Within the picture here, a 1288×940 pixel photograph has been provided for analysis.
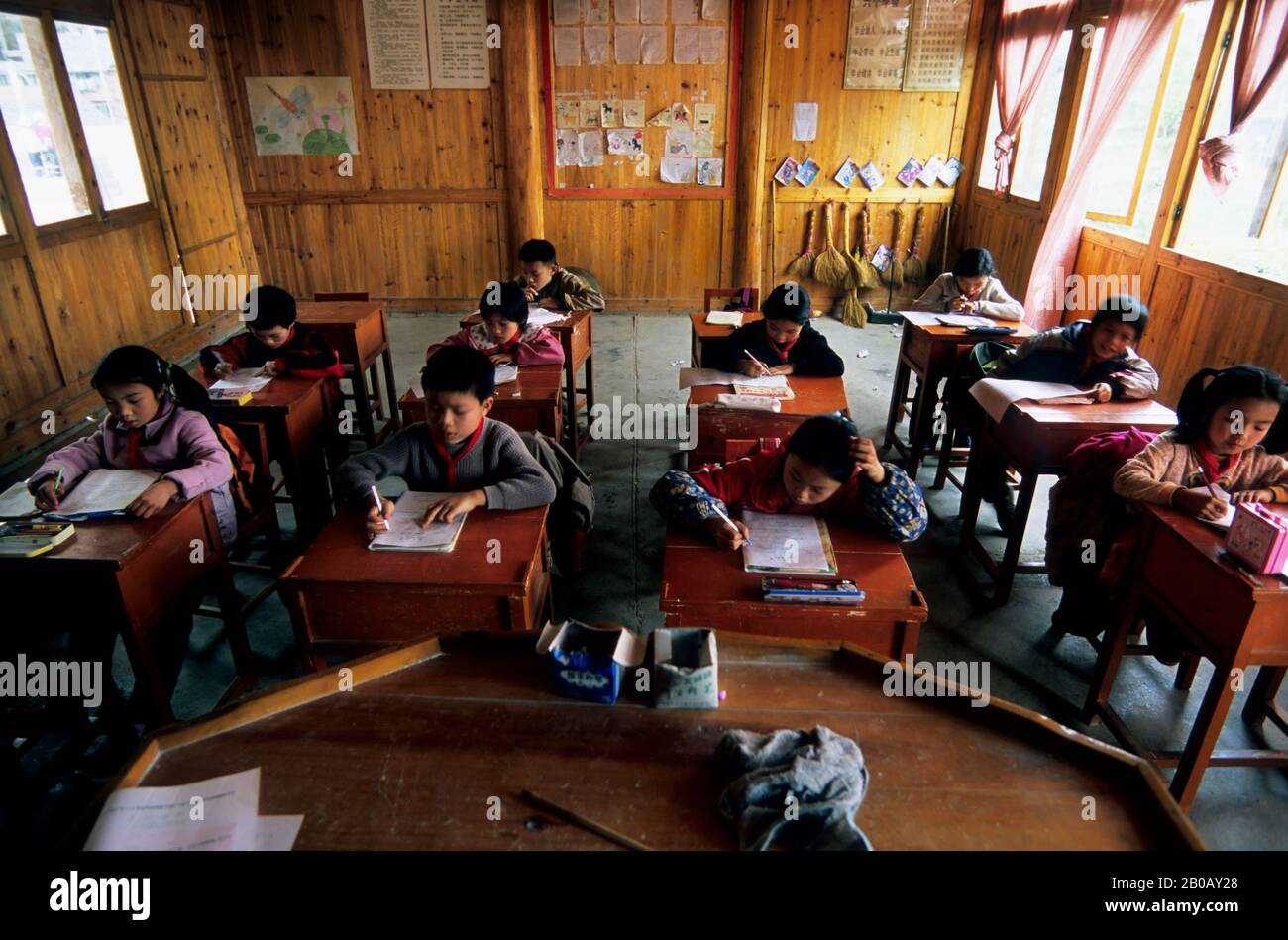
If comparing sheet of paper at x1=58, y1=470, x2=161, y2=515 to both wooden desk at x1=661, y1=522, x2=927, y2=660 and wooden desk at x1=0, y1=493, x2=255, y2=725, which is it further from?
wooden desk at x1=661, y1=522, x2=927, y2=660

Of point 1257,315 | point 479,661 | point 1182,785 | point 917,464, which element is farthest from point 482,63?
point 1182,785

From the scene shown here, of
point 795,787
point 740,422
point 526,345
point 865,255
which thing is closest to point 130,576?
point 795,787

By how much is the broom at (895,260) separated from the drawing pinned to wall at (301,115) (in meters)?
5.24

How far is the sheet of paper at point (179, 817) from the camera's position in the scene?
1.10 m

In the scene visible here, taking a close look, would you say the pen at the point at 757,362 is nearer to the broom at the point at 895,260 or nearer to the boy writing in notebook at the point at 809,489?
the boy writing in notebook at the point at 809,489

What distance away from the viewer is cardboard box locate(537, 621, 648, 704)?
1373 millimetres

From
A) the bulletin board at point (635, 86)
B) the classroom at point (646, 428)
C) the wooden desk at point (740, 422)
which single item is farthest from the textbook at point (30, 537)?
the bulletin board at point (635, 86)

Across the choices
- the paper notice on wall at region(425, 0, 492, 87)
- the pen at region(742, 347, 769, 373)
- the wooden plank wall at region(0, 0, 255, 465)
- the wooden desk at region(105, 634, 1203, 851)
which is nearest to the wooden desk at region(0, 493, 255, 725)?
the wooden desk at region(105, 634, 1203, 851)

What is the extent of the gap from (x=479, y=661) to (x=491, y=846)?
450 millimetres

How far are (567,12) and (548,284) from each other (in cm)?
325

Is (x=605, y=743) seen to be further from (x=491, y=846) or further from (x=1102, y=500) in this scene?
(x=1102, y=500)

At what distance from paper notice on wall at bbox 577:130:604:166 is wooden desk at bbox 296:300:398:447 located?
127 inches

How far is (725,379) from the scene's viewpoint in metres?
3.41
